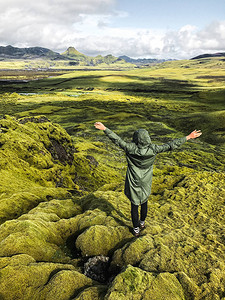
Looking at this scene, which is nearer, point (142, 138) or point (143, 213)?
point (142, 138)

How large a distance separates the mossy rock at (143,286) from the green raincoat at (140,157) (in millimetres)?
2637

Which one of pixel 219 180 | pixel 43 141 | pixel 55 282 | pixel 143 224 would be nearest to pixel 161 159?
pixel 219 180

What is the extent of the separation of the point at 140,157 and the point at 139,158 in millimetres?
61

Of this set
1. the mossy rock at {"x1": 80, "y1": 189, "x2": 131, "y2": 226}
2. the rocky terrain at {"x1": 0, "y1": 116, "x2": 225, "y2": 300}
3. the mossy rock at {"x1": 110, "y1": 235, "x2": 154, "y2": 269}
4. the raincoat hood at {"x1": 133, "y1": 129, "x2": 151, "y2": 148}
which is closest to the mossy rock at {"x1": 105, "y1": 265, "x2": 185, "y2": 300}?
the rocky terrain at {"x1": 0, "y1": 116, "x2": 225, "y2": 300}

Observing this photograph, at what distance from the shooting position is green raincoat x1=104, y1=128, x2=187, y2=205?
22.6 feet

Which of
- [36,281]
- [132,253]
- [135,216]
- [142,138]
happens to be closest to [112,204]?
[135,216]

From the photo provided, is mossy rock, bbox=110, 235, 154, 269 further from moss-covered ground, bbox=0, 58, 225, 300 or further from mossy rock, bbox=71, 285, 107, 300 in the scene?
mossy rock, bbox=71, 285, 107, 300

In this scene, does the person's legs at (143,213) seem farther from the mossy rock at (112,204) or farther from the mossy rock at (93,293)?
the mossy rock at (93,293)

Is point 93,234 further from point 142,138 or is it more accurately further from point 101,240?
point 142,138

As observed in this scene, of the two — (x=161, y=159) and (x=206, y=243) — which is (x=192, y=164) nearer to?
(x=161, y=159)

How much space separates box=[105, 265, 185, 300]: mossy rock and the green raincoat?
264cm

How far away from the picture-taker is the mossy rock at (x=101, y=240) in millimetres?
7006

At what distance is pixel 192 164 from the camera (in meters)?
33.8

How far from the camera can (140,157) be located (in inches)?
276
